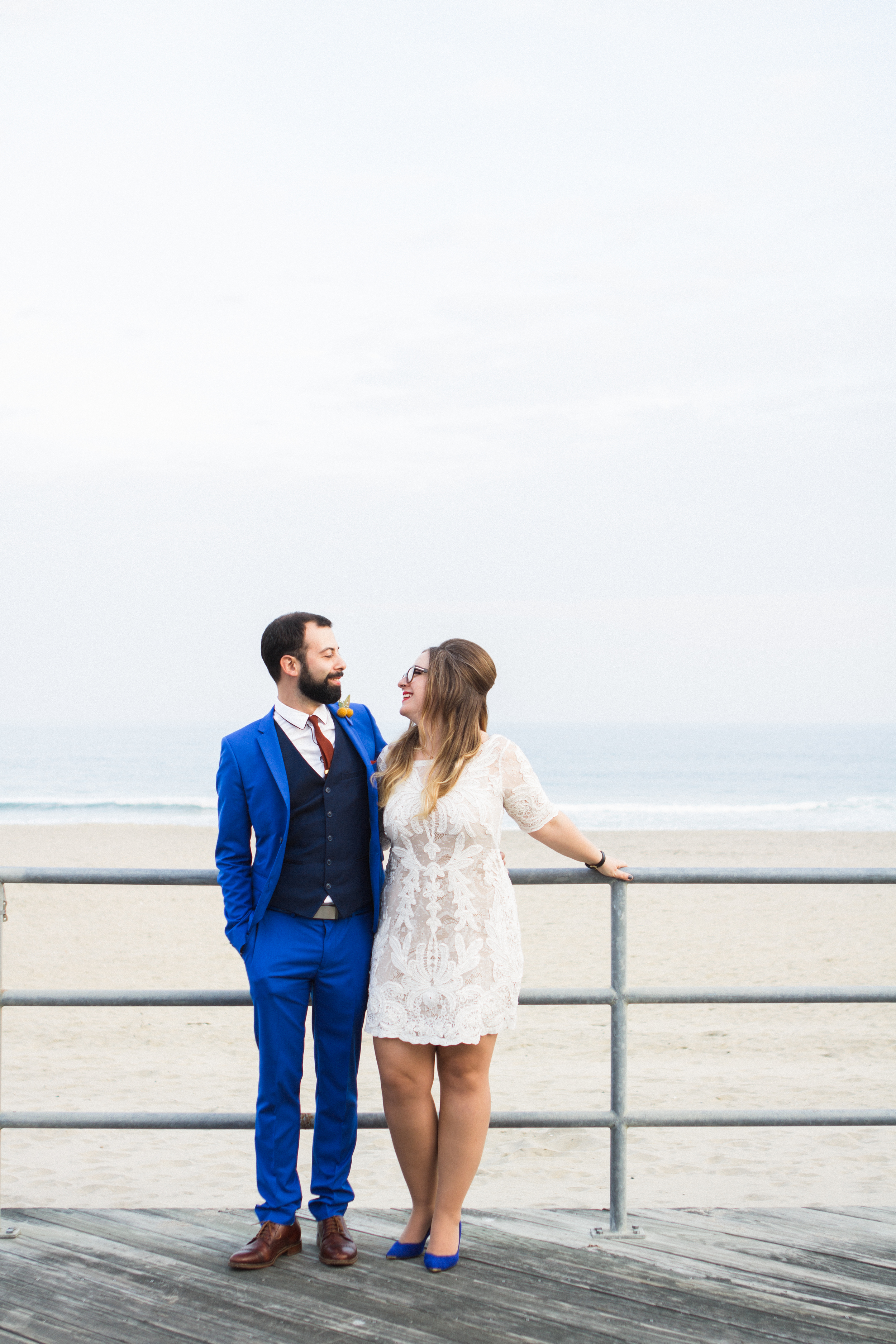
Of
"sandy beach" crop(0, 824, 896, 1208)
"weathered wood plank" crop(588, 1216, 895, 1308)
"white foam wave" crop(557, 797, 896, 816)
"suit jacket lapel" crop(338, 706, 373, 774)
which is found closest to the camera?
"weathered wood plank" crop(588, 1216, 895, 1308)

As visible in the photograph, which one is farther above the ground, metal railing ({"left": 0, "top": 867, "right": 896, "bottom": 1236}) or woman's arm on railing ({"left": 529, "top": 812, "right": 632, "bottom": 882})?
woman's arm on railing ({"left": 529, "top": 812, "right": 632, "bottom": 882})

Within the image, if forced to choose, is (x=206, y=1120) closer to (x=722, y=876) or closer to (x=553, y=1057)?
(x=722, y=876)

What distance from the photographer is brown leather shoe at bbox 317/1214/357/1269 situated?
2.82 m

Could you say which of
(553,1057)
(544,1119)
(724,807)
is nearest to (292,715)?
(544,1119)

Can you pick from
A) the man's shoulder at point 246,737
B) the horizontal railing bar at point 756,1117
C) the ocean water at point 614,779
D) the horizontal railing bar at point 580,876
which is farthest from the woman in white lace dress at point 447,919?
the ocean water at point 614,779

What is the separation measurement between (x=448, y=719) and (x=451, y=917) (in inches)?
19.2

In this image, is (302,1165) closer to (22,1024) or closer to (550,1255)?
(550,1255)

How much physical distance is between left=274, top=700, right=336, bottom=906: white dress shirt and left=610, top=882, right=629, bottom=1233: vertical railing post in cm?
85

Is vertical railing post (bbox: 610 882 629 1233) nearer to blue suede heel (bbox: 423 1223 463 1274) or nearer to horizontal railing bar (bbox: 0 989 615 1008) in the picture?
horizontal railing bar (bbox: 0 989 615 1008)

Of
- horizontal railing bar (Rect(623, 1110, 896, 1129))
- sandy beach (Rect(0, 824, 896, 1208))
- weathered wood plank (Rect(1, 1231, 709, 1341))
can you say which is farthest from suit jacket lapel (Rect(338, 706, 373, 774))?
sandy beach (Rect(0, 824, 896, 1208))

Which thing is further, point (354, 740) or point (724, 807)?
point (724, 807)

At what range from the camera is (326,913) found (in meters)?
2.86

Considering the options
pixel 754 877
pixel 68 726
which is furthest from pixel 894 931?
pixel 68 726

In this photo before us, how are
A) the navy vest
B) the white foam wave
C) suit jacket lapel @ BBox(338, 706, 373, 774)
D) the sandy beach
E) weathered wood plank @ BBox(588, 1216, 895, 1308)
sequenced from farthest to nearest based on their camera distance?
the white foam wave
the sandy beach
suit jacket lapel @ BBox(338, 706, 373, 774)
the navy vest
weathered wood plank @ BBox(588, 1216, 895, 1308)
